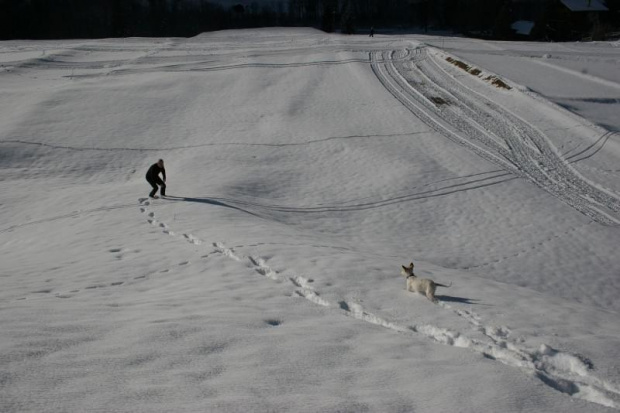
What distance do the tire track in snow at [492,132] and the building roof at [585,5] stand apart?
51557 millimetres

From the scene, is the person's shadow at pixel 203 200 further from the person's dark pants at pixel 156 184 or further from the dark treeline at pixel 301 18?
the dark treeline at pixel 301 18

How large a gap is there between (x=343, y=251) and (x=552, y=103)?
21621 millimetres

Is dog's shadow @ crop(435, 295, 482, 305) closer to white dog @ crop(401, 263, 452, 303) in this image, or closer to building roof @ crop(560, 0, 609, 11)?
white dog @ crop(401, 263, 452, 303)

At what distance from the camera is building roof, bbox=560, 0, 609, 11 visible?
7444 centimetres

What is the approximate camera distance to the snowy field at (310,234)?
195 inches

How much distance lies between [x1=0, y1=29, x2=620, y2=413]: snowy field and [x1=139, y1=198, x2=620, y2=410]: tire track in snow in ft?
0.13

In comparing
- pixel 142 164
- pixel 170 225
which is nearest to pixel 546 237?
pixel 170 225

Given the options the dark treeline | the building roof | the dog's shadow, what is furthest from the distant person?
the building roof

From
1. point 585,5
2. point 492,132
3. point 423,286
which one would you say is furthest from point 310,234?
point 585,5

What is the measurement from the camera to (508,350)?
20.5 ft

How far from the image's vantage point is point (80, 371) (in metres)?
4.57

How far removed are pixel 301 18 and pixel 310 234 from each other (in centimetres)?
12641

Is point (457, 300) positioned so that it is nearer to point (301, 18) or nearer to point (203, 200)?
point (203, 200)

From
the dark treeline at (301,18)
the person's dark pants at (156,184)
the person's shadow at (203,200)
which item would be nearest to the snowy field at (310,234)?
the person's shadow at (203,200)
